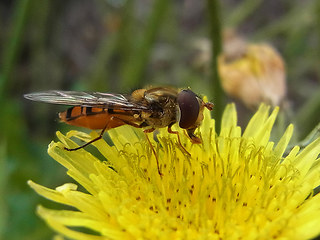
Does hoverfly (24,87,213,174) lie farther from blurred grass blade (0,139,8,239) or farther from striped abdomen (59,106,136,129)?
blurred grass blade (0,139,8,239)

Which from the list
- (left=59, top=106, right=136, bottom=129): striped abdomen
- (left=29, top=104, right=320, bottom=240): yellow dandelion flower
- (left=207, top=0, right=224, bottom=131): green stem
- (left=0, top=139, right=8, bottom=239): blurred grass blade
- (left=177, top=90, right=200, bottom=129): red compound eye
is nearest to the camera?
(left=29, top=104, right=320, bottom=240): yellow dandelion flower

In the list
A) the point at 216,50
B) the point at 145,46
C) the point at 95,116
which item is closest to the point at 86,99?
the point at 95,116

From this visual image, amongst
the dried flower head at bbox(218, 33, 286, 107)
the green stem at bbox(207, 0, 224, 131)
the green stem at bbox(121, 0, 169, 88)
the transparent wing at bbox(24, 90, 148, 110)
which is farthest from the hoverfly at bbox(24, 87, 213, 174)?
the green stem at bbox(121, 0, 169, 88)

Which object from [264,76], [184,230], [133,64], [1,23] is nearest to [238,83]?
[264,76]

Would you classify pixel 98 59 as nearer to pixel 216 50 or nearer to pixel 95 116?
pixel 216 50

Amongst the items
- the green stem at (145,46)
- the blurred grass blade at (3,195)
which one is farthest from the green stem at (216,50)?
the blurred grass blade at (3,195)

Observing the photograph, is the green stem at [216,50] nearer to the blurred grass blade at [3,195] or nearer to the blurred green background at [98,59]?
the blurred green background at [98,59]

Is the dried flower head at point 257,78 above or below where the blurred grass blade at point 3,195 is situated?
above
